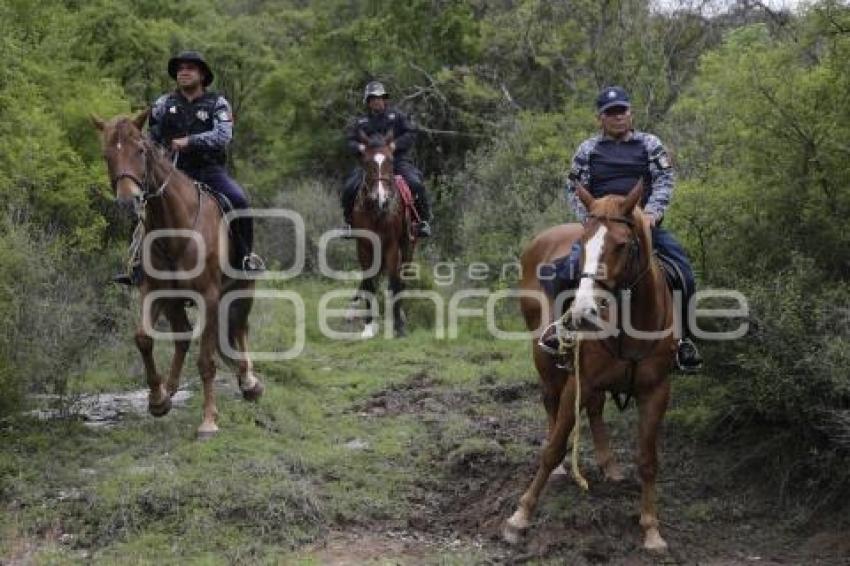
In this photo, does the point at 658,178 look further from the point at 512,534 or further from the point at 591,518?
the point at 512,534

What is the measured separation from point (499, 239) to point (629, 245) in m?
9.93

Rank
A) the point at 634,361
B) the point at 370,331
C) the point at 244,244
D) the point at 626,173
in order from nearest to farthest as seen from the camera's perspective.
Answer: the point at 634,361 → the point at 626,173 → the point at 244,244 → the point at 370,331

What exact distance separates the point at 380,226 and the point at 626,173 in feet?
24.2

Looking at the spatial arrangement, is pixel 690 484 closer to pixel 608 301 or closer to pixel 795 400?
pixel 795 400

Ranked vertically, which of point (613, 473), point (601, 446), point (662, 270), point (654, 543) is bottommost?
point (654, 543)

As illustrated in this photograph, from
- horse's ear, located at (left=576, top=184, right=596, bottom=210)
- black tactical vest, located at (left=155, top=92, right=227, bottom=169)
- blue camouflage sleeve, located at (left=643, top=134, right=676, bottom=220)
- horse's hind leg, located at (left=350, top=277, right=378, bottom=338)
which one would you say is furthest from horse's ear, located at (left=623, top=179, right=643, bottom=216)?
horse's hind leg, located at (left=350, top=277, right=378, bottom=338)

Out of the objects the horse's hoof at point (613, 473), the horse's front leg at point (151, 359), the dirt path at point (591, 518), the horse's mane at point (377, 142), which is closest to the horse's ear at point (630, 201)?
the dirt path at point (591, 518)

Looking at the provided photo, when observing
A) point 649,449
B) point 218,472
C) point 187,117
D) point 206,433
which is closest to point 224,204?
point 187,117

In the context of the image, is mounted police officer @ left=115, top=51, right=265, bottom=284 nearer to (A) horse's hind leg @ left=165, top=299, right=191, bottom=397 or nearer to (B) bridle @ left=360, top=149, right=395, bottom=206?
(A) horse's hind leg @ left=165, top=299, right=191, bottom=397

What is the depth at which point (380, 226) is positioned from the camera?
14.8 metres

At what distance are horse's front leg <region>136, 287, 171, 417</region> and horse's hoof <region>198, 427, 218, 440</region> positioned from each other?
1.56 feet

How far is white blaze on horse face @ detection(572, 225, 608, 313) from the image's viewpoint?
5.98 metres

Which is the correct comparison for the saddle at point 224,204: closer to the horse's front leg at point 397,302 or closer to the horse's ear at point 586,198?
the horse's ear at point 586,198

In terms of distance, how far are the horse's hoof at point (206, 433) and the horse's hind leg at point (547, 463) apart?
9.59ft
